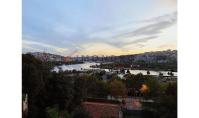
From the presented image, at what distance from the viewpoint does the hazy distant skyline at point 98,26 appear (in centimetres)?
192

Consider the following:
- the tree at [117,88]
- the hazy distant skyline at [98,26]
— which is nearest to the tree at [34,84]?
the hazy distant skyline at [98,26]

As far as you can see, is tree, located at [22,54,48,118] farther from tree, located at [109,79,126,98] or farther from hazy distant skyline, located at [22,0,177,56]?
tree, located at [109,79,126,98]

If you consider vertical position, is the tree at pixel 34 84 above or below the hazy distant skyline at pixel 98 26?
below

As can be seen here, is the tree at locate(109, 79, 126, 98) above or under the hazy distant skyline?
under

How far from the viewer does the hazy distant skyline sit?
1.92 meters

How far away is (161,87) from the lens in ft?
6.39

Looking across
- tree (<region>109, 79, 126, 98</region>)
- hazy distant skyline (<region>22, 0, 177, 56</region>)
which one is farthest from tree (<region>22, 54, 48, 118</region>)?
tree (<region>109, 79, 126, 98</region>)

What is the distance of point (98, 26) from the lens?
202 cm

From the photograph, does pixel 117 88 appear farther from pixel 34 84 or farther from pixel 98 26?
pixel 34 84

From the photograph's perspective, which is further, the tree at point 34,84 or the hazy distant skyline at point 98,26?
the tree at point 34,84

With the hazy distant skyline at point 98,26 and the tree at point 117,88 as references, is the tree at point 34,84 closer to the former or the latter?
the hazy distant skyline at point 98,26

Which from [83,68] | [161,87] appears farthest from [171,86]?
[83,68]

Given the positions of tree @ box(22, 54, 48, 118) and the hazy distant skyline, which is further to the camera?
tree @ box(22, 54, 48, 118)
